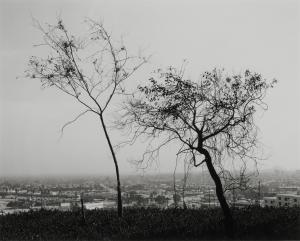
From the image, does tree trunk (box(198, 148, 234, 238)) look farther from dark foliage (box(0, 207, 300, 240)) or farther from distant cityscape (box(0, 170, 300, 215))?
distant cityscape (box(0, 170, 300, 215))

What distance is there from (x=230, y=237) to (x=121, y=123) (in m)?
6.17

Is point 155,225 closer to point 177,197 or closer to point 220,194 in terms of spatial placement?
point 220,194

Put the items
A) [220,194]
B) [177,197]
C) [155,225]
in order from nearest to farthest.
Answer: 1. [220,194]
2. [155,225]
3. [177,197]

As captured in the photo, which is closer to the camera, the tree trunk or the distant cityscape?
the tree trunk

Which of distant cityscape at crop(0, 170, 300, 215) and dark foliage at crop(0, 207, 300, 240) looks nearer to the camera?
dark foliage at crop(0, 207, 300, 240)

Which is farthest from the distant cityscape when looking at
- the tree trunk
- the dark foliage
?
the tree trunk

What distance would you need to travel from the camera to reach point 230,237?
40.5ft

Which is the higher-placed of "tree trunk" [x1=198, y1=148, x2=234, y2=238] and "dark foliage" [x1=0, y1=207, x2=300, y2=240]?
"tree trunk" [x1=198, y1=148, x2=234, y2=238]

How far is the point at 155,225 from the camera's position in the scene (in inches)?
554

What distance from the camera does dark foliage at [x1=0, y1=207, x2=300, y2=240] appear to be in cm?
1272

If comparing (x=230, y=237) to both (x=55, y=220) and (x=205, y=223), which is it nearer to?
(x=205, y=223)

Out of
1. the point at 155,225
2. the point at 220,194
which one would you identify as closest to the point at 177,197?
the point at 155,225

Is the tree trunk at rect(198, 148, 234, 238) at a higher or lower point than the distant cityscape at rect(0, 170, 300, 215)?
higher

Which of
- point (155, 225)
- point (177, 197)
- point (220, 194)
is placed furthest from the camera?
point (177, 197)
